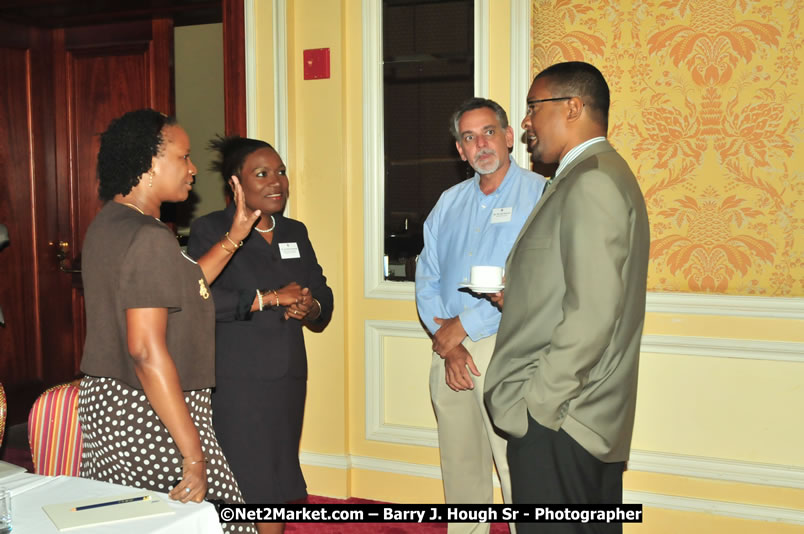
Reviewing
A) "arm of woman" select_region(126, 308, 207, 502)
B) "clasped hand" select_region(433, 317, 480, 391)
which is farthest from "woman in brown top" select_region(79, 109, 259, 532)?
"clasped hand" select_region(433, 317, 480, 391)

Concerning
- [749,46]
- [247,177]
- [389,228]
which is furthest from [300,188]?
[749,46]

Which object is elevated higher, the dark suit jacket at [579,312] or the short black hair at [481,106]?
the short black hair at [481,106]

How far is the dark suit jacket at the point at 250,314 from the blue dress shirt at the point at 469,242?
580 mm

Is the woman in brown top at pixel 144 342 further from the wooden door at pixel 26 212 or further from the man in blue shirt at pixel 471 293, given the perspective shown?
the wooden door at pixel 26 212

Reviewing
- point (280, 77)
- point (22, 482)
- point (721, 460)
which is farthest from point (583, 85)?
point (280, 77)

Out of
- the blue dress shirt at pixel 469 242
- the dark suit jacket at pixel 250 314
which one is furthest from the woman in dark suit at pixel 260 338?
the blue dress shirt at pixel 469 242

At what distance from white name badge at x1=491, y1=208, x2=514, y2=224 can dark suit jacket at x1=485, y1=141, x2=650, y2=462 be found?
84cm

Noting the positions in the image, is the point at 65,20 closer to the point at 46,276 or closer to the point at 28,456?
the point at 46,276

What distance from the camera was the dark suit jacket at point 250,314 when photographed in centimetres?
275

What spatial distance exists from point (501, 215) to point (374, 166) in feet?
3.42

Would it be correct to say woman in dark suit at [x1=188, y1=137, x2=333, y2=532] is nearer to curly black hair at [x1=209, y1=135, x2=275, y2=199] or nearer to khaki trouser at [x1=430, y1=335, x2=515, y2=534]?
curly black hair at [x1=209, y1=135, x2=275, y2=199]

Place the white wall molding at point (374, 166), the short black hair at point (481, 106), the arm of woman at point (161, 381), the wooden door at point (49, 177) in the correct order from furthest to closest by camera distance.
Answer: the wooden door at point (49, 177), the white wall molding at point (374, 166), the short black hair at point (481, 106), the arm of woman at point (161, 381)

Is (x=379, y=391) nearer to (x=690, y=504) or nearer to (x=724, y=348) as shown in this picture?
(x=690, y=504)

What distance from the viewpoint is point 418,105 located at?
367 centimetres
